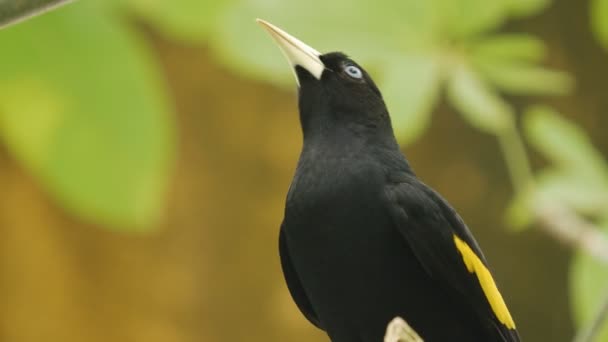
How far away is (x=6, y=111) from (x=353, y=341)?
219mm

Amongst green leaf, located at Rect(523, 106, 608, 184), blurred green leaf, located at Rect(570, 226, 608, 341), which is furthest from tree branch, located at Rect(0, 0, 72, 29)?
green leaf, located at Rect(523, 106, 608, 184)

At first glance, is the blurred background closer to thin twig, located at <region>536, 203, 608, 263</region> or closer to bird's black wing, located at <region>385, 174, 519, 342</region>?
thin twig, located at <region>536, 203, 608, 263</region>

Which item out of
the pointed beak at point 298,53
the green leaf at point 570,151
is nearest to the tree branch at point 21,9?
the pointed beak at point 298,53

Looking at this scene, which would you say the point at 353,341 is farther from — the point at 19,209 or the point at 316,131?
the point at 19,209

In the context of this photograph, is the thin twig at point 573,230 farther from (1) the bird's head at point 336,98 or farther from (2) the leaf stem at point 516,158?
(1) the bird's head at point 336,98

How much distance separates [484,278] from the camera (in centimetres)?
58

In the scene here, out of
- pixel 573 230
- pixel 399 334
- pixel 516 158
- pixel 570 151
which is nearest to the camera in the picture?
pixel 399 334

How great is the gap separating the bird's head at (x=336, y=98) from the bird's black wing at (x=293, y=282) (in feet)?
0.23

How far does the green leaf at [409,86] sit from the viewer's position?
0.64 metres

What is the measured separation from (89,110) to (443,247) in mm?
199

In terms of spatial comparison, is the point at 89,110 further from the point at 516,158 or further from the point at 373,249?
the point at 516,158

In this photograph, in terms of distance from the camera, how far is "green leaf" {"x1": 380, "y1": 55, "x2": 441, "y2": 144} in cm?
64

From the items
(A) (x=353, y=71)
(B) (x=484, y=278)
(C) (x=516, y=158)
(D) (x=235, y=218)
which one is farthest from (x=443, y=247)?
(D) (x=235, y=218)

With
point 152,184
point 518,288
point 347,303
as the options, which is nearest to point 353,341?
point 347,303
